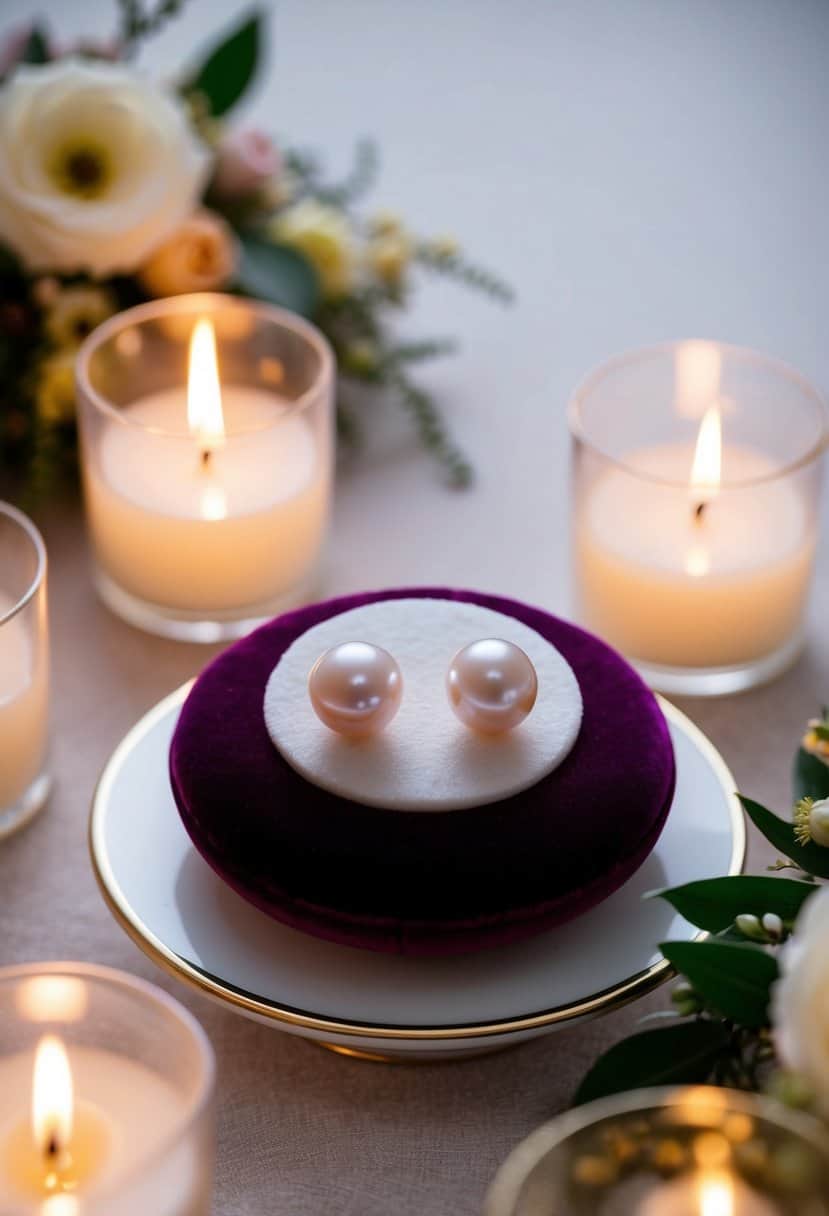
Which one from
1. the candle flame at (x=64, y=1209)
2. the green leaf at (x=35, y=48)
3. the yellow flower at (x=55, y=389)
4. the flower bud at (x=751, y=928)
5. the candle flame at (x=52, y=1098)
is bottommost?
the yellow flower at (x=55, y=389)

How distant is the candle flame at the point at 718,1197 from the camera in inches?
24.4

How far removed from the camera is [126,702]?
3.90 ft

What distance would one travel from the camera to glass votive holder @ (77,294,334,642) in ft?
3.93

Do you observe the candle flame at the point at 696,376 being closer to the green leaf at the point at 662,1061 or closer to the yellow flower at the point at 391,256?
the yellow flower at the point at 391,256

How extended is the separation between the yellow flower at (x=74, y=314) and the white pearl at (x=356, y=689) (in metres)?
0.59

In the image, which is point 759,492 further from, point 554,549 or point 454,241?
point 454,241

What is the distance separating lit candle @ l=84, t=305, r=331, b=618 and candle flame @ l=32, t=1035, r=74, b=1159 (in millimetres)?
538

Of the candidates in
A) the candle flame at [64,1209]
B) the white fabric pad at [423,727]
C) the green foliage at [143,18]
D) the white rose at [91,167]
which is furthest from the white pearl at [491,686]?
the green foliage at [143,18]

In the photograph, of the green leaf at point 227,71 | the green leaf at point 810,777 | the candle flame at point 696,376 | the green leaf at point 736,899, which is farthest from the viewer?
the green leaf at point 227,71

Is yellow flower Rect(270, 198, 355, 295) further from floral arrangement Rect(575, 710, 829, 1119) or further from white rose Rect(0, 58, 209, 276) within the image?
floral arrangement Rect(575, 710, 829, 1119)

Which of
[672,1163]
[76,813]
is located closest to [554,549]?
[76,813]

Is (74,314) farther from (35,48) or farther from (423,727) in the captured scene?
(423,727)

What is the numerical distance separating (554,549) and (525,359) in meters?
0.28

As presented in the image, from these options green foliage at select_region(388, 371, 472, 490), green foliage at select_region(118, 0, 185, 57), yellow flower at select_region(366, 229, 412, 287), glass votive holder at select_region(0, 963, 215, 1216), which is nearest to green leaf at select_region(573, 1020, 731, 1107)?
glass votive holder at select_region(0, 963, 215, 1216)
